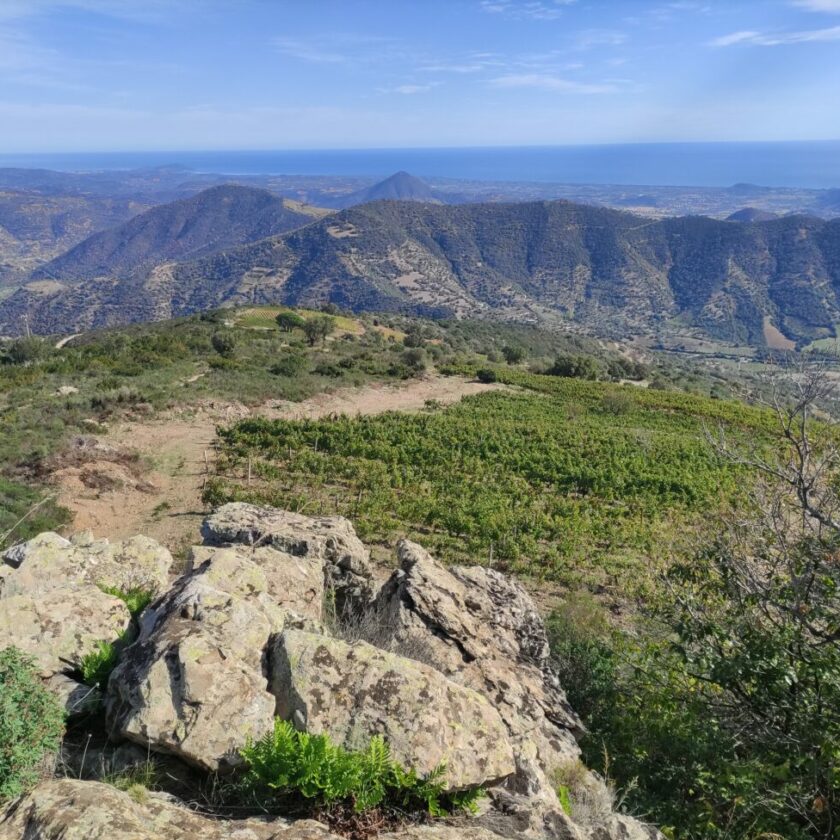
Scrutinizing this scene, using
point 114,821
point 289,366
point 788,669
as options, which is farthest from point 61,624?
point 289,366

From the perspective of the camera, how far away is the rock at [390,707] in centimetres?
396

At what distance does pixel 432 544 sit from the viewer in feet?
48.6

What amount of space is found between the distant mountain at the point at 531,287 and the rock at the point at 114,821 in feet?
500

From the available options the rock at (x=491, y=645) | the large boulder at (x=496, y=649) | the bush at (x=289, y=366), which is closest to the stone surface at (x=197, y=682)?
the large boulder at (x=496, y=649)

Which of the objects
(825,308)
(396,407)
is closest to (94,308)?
(396,407)

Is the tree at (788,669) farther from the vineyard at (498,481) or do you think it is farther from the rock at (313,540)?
the vineyard at (498,481)

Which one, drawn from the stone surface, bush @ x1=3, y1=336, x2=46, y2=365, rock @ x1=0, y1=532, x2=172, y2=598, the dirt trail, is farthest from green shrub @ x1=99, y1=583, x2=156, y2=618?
bush @ x1=3, y1=336, x2=46, y2=365

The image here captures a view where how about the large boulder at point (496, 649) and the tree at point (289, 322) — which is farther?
the tree at point (289, 322)

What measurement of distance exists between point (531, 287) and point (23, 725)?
201 metres

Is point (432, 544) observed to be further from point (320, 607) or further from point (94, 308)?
point (94, 308)

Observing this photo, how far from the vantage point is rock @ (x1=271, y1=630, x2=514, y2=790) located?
13.0 feet

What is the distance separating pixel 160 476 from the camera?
59.1 ft

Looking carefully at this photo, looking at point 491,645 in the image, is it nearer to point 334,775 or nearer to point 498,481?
point 334,775

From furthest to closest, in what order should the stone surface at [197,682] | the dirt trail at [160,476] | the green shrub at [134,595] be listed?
the dirt trail at [160,476]
the green shrub at [134,595]
the stone surface at [197,682]
